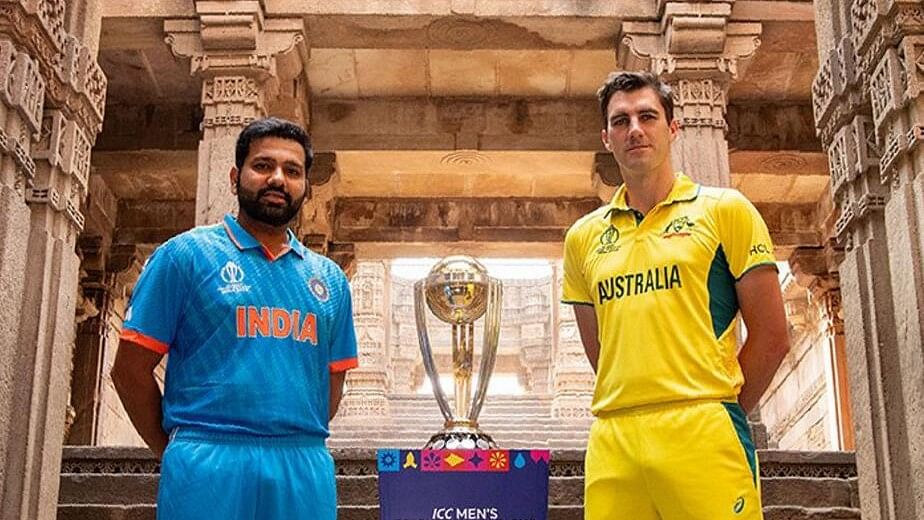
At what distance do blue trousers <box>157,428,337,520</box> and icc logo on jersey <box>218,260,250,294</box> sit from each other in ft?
1.22

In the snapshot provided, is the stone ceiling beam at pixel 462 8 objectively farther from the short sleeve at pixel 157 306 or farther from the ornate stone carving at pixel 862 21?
the short sleeve at pixel 157 306

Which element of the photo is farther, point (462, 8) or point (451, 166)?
point (451, 166)

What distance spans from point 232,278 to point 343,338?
0.36 m

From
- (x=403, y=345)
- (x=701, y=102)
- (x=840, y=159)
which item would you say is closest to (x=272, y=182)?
(x=840, y=159)

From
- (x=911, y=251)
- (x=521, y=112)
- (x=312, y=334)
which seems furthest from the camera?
(x=521, y=112)

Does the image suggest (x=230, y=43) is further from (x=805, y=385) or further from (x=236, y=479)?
(x=805, y=385)

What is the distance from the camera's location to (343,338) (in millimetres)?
3074

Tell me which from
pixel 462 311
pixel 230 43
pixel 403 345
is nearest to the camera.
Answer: pixel 462 311

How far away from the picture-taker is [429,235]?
14.5m

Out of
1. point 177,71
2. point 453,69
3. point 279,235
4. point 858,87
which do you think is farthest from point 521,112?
point 279,235

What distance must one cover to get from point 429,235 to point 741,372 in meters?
11.7

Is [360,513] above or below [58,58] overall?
below

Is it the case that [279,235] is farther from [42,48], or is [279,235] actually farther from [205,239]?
[42,48]

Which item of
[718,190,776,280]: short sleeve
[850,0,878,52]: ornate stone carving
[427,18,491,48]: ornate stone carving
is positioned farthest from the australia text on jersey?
[427,18,491,48]: ornate stone carving
